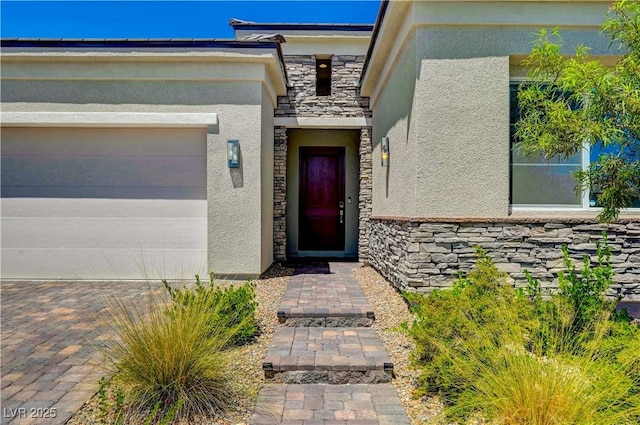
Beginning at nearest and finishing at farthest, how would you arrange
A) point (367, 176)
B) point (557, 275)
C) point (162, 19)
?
point (557, 275), point (162, 19), point (367, 176)

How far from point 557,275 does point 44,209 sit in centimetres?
901

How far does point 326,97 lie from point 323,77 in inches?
44.0

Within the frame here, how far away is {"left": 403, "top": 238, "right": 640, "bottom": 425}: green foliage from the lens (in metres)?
2.74

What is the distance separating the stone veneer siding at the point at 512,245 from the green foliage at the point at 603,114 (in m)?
2.03

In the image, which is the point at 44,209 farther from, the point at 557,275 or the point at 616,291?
the point at 616,291

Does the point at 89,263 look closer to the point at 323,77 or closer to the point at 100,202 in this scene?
the point at 100,202

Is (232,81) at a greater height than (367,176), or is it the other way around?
(232,81)

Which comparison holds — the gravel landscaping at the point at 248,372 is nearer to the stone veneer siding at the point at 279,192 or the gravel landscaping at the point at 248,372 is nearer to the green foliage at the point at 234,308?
the green foliage at the point at 234,308

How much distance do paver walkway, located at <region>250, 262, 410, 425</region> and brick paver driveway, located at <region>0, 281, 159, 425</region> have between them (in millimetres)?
1604

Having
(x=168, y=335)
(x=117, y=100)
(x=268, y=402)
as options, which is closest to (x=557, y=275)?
(x=268, y=402)

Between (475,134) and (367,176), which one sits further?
(367,176)

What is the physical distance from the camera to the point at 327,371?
399 cm

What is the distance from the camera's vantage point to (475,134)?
608 cm

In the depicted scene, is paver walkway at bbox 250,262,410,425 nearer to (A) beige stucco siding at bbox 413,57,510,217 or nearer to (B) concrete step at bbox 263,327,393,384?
(B) concrete step at bbox 263,327,393,384
